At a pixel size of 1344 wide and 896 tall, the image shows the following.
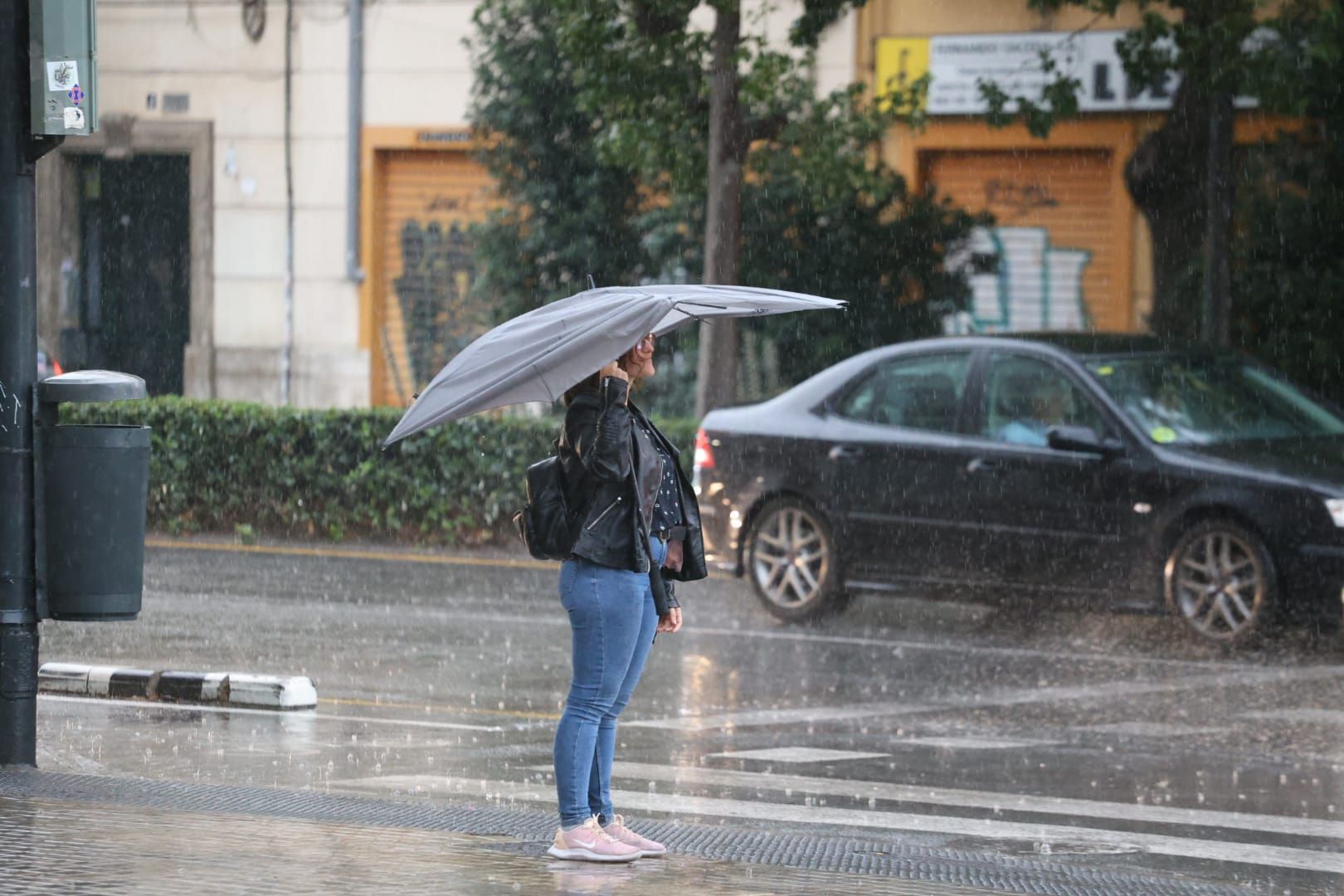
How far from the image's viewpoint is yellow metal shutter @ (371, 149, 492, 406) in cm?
2558

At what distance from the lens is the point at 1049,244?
22.7 metres

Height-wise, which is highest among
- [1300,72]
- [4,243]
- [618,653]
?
[1300,72]

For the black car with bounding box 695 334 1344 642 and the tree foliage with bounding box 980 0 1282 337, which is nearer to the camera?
the black car with bounding box 695 334 1344 642

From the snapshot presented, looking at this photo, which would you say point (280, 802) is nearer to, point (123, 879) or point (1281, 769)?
point (123, 879)

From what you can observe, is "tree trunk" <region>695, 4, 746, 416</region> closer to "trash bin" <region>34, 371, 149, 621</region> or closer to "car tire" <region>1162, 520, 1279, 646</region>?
"car tire" <region>1162, 520, 1279, 646</region>

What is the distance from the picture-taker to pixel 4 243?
7402mm

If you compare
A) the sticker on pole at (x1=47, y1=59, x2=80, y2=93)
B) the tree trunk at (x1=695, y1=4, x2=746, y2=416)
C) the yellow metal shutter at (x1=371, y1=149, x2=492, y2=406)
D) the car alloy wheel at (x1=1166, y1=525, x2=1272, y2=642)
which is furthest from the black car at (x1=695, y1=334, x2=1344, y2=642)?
the yellow metal shutter at (x1=371, y1=149, x2=492, y2=406)

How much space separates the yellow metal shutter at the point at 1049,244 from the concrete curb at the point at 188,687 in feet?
45.5

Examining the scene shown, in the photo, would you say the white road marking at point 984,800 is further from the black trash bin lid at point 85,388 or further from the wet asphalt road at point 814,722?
the black trash bin lid at point 85,388

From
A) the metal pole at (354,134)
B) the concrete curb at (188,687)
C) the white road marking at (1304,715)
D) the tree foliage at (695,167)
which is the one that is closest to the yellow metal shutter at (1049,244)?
the tree foliage at (695,167)

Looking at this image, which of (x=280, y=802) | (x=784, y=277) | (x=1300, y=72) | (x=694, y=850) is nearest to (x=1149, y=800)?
(x=694, y=850)

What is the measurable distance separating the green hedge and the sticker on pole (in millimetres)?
9363

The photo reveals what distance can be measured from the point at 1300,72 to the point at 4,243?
448 inches

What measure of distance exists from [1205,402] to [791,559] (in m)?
2.50
